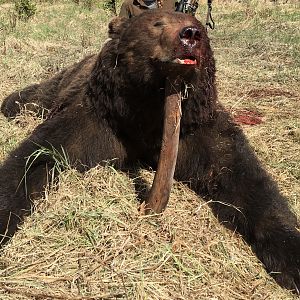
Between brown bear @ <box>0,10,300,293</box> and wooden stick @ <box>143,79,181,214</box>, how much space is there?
0.11 meters

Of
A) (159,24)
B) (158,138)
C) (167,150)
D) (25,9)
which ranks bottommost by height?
(25,9)

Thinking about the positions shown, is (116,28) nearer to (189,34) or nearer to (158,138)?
(158,138)

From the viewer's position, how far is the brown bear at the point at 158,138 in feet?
9.98

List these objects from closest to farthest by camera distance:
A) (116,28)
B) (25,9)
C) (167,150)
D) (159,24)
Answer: (167,150) → (159,24) → (116,28) → (25,9)

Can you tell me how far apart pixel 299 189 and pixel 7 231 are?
228 cm

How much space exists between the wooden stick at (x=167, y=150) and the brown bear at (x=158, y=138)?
4.4 inches

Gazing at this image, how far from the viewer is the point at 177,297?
2457 millimetres

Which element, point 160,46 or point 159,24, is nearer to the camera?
point 160,46

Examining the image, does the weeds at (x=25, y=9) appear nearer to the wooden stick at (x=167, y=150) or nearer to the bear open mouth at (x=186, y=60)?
the wooden stick at (x=167, y=150)

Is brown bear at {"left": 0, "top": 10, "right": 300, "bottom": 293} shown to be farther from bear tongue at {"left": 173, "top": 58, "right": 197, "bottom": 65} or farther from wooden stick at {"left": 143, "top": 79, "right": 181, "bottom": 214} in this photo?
wooden stick at {"left": 143, "top": 79, "right": 181, "bottom": 214}

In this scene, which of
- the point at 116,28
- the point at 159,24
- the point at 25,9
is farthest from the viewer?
the point at 25,9

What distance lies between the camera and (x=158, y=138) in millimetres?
3600

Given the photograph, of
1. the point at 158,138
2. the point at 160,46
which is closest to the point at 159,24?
the point at 160,46

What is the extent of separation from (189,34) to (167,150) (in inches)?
27.6
